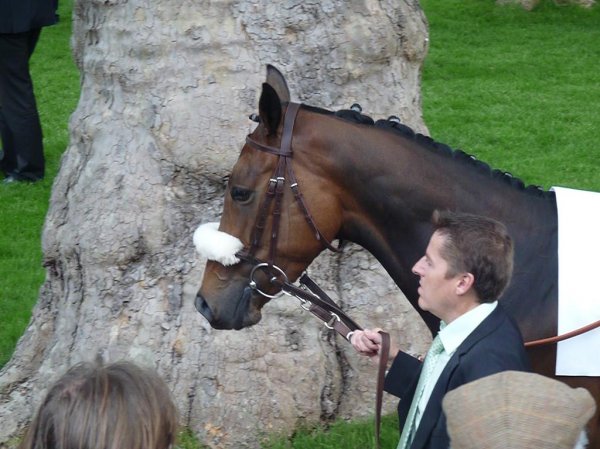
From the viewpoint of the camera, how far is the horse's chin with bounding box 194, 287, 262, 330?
370cm

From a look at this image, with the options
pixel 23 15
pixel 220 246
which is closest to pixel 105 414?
pixel 220 246

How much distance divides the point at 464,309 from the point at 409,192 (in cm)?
80

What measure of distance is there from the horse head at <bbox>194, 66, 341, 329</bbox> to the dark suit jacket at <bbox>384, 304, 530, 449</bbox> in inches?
37.1

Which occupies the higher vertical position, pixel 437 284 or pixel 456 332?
pixel 437 284

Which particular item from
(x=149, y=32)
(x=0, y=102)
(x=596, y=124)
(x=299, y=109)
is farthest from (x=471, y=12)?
(x=299, y=109)

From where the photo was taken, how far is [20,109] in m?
8.91

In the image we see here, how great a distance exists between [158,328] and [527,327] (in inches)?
80.5

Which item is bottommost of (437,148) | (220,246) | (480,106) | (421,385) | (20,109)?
(20,109)

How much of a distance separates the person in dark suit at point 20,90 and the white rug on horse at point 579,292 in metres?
6.27

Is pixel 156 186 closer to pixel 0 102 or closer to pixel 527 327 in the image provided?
pixel 527 327

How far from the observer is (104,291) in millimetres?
4918

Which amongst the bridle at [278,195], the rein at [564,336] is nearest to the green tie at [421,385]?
the rein at [564,336]

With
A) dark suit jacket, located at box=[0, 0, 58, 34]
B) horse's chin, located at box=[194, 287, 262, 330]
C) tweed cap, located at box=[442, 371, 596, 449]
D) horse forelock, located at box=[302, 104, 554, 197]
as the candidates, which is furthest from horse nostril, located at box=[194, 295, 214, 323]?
dark suit jacket, located at box=[0, 0, 58, 34]

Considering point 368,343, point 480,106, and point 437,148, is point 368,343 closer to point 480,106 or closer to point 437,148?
point 437,148
